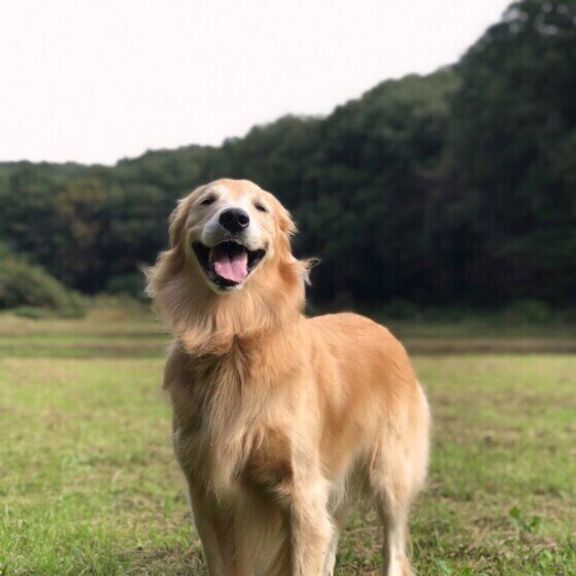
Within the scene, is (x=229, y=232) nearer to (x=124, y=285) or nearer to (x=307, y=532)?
(x=307, y=532)

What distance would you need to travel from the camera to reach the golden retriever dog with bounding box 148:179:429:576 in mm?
2793

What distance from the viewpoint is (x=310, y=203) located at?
1648cm

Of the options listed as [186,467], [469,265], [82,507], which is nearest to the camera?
[186,467]

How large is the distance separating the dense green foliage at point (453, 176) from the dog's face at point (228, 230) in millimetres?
9245

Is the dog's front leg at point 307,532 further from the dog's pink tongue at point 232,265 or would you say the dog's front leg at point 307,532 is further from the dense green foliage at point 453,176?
the dense green foliage at point 453,176

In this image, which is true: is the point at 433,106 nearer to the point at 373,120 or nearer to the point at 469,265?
the point at 373,120

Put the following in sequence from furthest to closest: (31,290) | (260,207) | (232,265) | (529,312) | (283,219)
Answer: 1. (529,312)
2. (31,290)
3. (283,219)
4. (260,207)
5. (232,265)

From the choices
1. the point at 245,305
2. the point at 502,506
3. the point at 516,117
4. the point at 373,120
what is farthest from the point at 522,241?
the point at 245,305

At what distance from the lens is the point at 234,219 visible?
2781mm

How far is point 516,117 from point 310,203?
379 inches

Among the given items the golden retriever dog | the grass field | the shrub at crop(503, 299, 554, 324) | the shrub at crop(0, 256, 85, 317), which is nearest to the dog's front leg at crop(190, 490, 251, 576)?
the golden retriever dog

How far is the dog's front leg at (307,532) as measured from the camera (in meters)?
2.78

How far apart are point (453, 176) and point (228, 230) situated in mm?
21964

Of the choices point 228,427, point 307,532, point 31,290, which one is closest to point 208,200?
point 228,427
